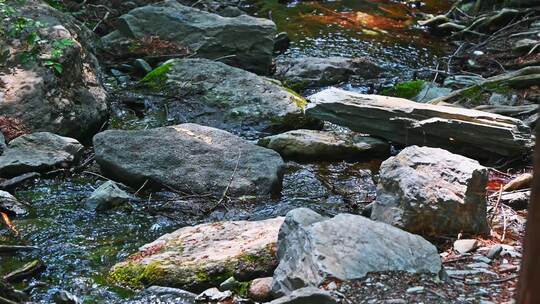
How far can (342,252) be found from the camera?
424 cm

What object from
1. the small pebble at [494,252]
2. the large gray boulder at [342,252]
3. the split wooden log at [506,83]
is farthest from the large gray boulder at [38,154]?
the split wooden log at [506,83]

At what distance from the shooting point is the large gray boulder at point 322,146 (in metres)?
7.28

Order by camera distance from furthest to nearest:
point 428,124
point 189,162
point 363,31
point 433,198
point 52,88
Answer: point 363,31
point 52,88
point 428,124
point 189,162
point 433,198

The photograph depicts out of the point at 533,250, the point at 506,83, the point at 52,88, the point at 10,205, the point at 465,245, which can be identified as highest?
the point at 533,250

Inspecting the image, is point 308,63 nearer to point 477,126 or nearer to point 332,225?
point 477,126

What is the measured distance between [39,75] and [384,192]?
4.51 meters

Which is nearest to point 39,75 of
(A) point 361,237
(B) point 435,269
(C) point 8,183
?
(C) point 8,183

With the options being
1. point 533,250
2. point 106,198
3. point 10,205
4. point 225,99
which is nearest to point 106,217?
point 106,198

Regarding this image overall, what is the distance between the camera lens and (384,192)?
5270 millimetres

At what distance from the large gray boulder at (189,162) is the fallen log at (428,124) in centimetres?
112

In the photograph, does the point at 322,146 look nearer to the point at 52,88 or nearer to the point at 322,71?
the point at 322,71

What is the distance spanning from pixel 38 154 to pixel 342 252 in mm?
3766

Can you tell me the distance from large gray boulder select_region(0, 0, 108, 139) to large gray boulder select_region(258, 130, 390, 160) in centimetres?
215

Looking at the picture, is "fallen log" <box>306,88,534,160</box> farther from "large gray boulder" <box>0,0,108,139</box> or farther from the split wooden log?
"large gray boulder" <box>0,0,108,139</box>
